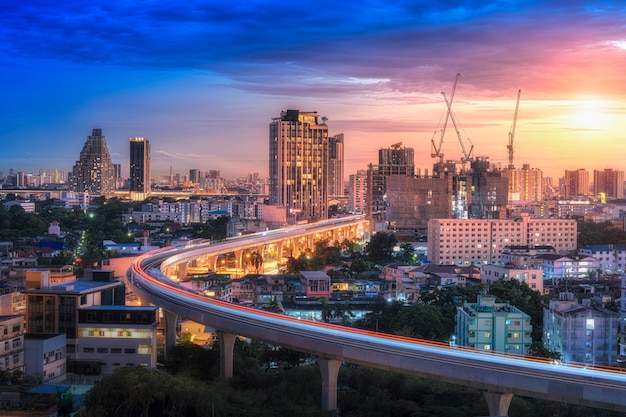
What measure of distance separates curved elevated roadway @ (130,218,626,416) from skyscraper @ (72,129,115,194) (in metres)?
115

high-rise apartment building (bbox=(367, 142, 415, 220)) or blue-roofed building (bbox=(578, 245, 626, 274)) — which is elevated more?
high-rise apartment building (bbox=(367, 142, 415, 220))

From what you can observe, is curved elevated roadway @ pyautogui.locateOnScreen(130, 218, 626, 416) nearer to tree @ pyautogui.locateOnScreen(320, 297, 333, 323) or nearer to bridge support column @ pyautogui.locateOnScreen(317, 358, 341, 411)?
bridge support column @ pyautogui.locateOnScreen(317, 358, 341, 411)

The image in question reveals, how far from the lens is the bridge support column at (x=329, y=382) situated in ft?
45.5

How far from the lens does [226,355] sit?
1616 centimetres

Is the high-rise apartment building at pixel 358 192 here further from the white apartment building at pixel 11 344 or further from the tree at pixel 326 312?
the white apartment building at pixel 11 344

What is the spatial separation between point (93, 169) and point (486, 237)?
97924mm

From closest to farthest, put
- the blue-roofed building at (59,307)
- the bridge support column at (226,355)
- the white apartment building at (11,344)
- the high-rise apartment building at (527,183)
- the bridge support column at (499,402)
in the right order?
1. the bridge support column at (499,402)
2. the bridge support column at (226,355)
3. the white apartment building at (11,344)
4. the blue-roofed building at (59,307)
5. the high-rise apartment building at (527,183)

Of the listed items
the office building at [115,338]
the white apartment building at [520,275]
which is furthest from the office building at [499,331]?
the white apartment building at [520,275]

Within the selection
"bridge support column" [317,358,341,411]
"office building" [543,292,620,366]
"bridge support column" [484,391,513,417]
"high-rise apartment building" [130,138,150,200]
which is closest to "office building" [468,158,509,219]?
"office building" [543,292,620,366]

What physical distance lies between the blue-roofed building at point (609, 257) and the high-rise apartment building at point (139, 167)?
96.2 m

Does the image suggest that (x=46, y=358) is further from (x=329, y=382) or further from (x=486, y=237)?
(x=486, y=237)

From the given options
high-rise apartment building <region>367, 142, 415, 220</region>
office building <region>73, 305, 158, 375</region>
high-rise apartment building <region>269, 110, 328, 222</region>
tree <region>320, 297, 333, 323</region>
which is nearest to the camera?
office building <region>73, 305, 158, 375</region>

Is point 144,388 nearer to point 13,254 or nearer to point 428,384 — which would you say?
point 428,384

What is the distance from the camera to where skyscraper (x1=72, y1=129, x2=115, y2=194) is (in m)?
128
